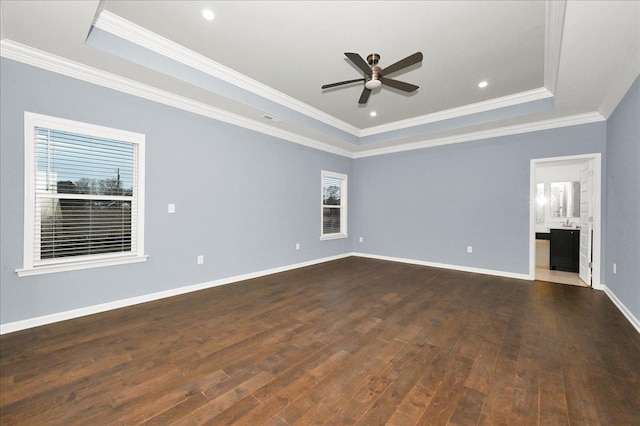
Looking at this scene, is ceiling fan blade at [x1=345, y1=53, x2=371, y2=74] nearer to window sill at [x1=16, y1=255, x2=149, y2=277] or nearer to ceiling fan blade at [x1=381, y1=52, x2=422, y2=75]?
ceiling fan blade at [x1=381, y1=52, x2=422, y2=75]

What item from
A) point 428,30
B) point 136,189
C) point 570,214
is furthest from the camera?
point 570,214

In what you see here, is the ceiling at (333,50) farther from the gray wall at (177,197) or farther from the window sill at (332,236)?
the window sill at (332,236)

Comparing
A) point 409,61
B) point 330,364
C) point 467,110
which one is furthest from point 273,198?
point 467,110

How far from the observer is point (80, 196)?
9.74 feet

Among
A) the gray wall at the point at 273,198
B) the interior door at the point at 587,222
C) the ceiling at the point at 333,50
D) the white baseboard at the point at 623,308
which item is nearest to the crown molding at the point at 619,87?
the ceiling at the point at 333,50

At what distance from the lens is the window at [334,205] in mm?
6297

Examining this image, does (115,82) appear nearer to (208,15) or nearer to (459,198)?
(208,15)

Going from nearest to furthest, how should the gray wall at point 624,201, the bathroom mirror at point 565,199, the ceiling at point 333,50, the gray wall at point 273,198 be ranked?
the ceiling at point 333,50 → the gray wall at point 273,198 → the gray wall at point 624,201 → the bathroom mirror at point 565,199

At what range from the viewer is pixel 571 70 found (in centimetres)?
284

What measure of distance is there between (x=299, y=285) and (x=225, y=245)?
4.43 ft

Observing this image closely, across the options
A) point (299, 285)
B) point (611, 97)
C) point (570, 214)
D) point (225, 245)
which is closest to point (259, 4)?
point (225, 245)

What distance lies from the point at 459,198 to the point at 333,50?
3.83m

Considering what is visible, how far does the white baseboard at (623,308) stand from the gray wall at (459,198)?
3.28 feet

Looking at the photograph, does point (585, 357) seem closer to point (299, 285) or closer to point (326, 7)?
point (299, 285)
